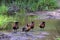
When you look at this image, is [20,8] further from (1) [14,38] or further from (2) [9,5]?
(1) [14,38]

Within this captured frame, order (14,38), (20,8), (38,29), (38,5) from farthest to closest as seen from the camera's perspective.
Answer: (38,5) < (20,8) < (38,29) < (14,38)

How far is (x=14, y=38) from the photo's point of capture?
10500mm

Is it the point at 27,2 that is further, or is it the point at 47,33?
the point at 27,2

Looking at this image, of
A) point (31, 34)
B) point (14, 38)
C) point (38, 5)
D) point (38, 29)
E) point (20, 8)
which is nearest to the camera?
point (14, 38)

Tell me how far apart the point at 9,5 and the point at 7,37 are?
982 centimetres

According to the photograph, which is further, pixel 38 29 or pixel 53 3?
pixel 53 3

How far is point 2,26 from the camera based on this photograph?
12.4 m

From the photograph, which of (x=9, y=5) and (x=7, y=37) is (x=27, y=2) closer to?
(x=9, y=5)

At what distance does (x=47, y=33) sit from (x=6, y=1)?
10.9m

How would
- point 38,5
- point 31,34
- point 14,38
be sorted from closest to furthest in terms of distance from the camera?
point 14,38 → point 31,34 → point 38,5

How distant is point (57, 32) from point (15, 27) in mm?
2064

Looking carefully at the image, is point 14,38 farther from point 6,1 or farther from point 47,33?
point 6,1

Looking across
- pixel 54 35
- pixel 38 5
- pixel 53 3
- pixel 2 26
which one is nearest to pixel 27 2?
pixel 38 5

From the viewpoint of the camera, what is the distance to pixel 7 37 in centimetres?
1065
